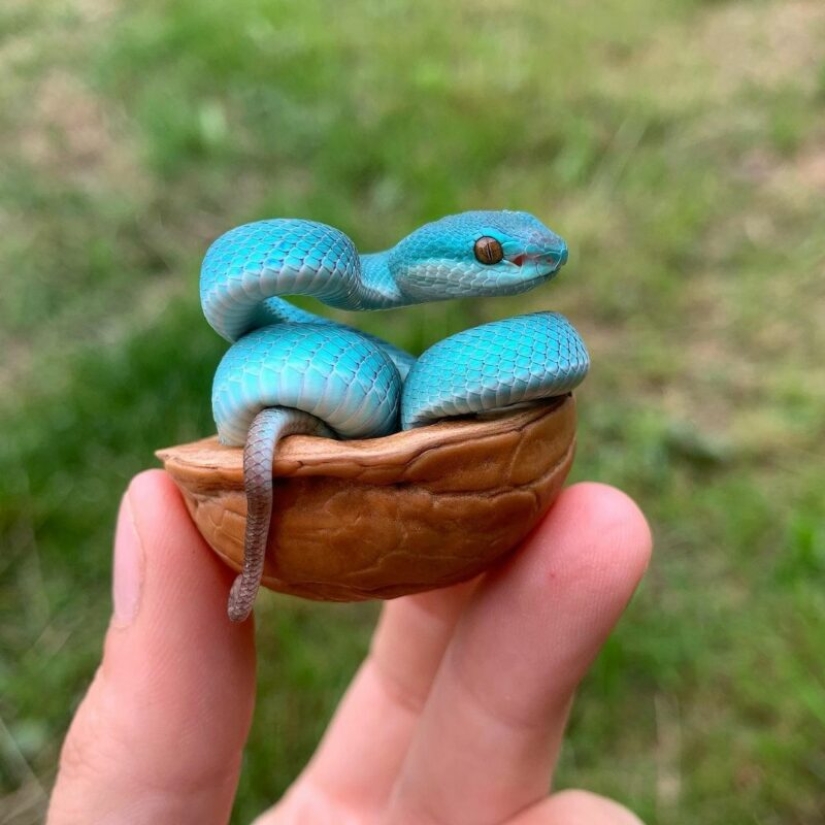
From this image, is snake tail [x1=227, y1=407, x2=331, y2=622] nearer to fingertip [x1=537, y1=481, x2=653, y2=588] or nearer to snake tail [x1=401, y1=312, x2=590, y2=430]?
snake tail [x1=401, y1=312, x2=590, y2=430]

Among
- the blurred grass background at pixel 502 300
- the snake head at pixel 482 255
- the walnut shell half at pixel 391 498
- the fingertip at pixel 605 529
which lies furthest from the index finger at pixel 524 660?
the blurred grass background at pixel 502 300

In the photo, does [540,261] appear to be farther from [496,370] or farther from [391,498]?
[391,498]

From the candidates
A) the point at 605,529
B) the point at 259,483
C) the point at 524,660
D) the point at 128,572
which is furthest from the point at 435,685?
the point at 259,483

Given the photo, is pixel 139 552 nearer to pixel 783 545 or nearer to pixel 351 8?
pixel 783 545

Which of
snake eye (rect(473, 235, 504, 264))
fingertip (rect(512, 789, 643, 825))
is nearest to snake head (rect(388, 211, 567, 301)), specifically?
snake eye (rect(473, 235, 504, 264))

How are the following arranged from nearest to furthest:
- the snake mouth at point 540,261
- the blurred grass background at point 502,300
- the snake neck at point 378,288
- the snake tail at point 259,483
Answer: the snake tail at point 259,483, the snake mouth at point 540,261, the snake neck at point 378,288, the blurred grass background at point 502,300

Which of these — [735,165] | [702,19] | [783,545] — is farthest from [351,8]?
[783,545]

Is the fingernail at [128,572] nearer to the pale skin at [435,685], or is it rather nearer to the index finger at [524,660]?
the pale skin at [435,685]
